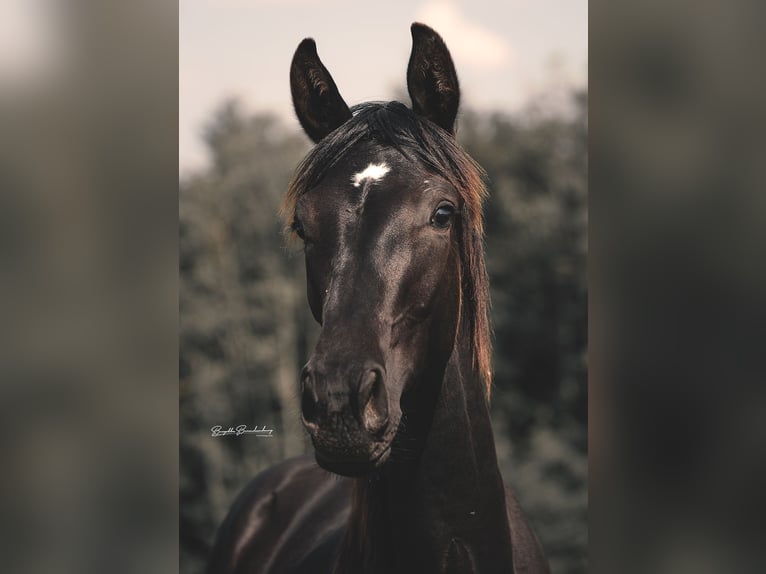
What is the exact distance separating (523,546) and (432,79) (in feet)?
5.13

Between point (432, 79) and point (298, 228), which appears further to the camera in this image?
point (432, 79)

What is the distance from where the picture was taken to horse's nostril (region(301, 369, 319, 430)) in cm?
159

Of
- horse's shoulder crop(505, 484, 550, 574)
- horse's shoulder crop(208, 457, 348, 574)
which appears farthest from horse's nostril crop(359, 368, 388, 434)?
horse's shoulder crop(208, 457, 348, 574)

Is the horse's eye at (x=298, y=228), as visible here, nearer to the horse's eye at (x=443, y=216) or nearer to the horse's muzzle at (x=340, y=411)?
the horse's eye at (x=443, y=216)

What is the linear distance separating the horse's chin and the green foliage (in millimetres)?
6526

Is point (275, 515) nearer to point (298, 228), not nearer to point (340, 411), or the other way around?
point (298, 228)

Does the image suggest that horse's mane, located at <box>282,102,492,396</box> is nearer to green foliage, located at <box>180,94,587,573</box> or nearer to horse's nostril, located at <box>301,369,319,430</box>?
horse's nostril, located at <box>301,369,319,430</box>

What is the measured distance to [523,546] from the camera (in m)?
2.34

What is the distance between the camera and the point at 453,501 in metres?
1.98

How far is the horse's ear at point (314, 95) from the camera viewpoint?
88.5 inches

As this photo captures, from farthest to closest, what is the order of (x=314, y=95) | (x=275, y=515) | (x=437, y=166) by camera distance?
(x=275, y=515) < (x=314, y=95) < (x=437, y=166)
